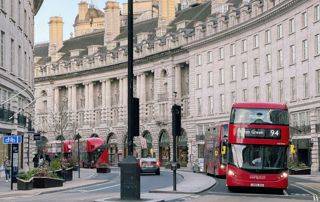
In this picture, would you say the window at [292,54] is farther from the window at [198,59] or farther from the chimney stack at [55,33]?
the chimney stack at [55,33]

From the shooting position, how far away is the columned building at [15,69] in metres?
50.3

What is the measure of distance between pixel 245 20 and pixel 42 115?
6654cm

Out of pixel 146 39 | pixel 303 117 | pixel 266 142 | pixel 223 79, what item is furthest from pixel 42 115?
pixel 266 142

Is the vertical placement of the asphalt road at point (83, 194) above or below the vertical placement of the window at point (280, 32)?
below

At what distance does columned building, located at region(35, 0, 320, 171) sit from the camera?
78.5 meters

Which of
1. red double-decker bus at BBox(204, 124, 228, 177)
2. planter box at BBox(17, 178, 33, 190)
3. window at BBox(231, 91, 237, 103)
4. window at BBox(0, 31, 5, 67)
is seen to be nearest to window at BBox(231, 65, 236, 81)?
window at BBox(231, 91, 237, 103)

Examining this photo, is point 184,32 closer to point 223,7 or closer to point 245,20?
point 223,7

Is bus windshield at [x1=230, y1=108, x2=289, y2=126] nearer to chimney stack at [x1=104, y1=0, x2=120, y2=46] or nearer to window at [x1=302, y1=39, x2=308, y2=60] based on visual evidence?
window at [x1=302, y1=39, x2=308, y2=60]

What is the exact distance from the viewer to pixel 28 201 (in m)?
30.6

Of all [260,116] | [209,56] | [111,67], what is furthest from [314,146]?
[111,67]

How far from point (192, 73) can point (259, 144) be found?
7341 centimetres

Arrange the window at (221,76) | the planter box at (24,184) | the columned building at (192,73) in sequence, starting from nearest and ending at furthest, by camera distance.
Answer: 1. the planter box at (24,184)
2. the columned building at (192,73)
3. the window at (221,76)

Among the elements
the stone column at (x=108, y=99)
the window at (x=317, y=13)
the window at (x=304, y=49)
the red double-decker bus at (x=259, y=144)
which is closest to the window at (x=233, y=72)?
the window at (x=304, y=49)

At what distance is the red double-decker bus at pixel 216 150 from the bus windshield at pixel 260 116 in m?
16.2
